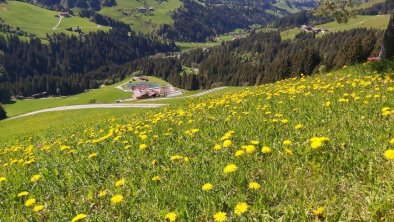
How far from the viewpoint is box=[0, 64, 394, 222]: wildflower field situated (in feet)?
12.9

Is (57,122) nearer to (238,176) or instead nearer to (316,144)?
(238,176)

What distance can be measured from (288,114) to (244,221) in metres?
4.86

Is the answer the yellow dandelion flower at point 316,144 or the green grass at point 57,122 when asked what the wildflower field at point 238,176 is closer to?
the yellow dandelion flower at point 316,144

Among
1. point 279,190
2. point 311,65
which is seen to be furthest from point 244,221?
point 311,65

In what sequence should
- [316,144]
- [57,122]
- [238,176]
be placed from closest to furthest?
[316,144] → [238,176] → [57,122]

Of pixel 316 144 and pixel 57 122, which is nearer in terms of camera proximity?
pixel 316 144

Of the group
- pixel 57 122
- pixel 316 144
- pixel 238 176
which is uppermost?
pixel 316 144

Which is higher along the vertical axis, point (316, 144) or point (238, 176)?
point (316, 144)

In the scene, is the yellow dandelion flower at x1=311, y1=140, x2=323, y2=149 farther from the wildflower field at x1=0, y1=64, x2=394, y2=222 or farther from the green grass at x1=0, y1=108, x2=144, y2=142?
the green grass at x1=0, y1=108, x2=144, y2=142

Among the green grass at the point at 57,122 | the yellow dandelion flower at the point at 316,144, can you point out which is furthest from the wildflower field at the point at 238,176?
the green grass at the point at 57,122

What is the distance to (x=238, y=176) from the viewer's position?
16.1 feet

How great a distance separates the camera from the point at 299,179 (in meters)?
4.64

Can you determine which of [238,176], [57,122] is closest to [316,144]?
[238,176]

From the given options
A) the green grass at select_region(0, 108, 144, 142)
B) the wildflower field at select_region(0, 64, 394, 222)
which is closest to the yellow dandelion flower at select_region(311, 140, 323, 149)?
the wildflower field at select_region(0, 64, 394, 222)
